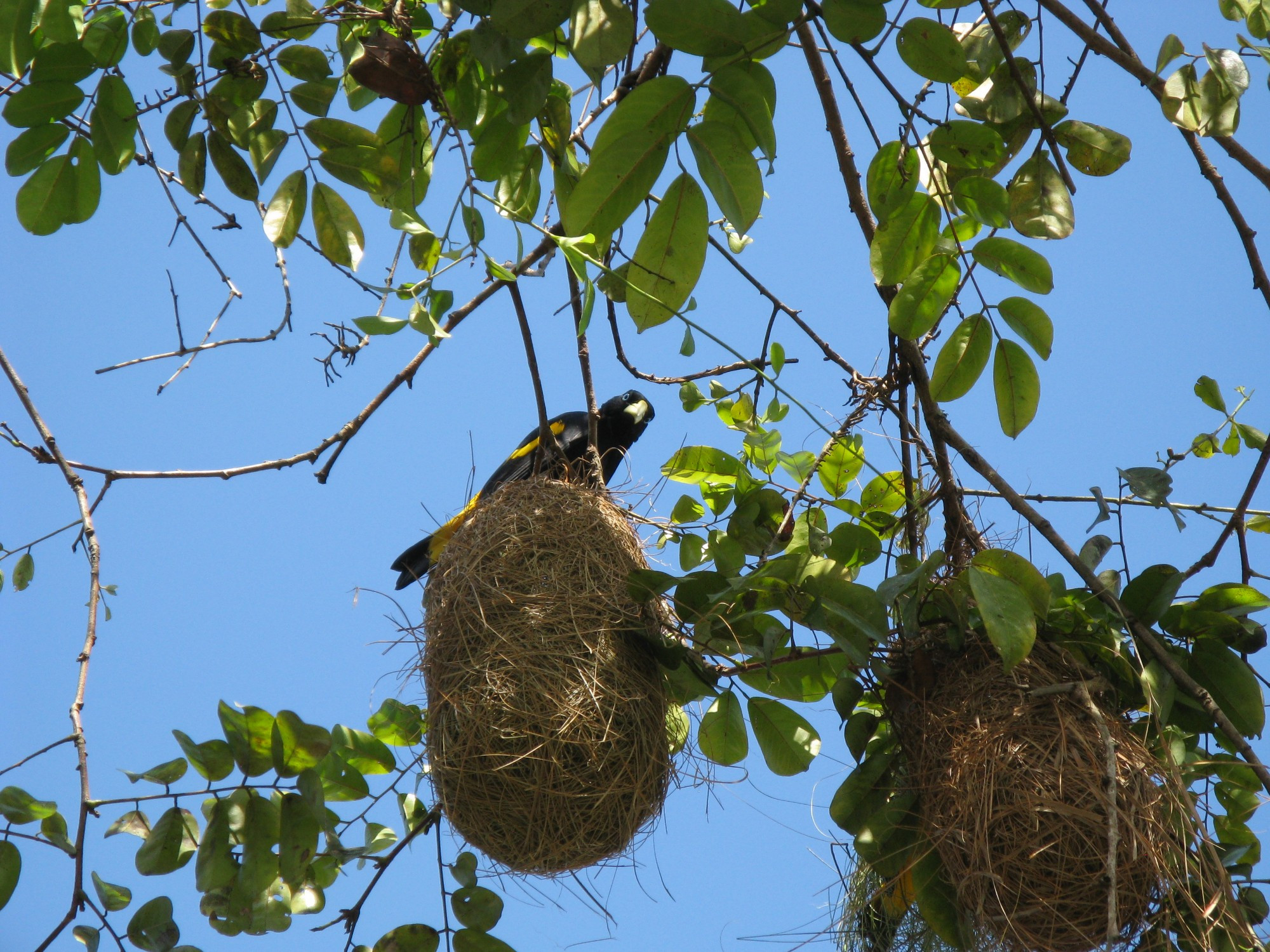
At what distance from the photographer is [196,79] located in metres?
1.55

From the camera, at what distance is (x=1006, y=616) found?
125cm

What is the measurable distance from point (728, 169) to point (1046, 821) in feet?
2.83

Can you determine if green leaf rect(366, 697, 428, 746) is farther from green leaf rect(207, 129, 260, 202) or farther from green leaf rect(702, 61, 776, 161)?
green leaf rect(702, 61, 776, 161)

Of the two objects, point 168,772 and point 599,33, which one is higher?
point 599,33

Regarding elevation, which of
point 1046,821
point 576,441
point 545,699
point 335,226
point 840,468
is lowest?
point 1046,821

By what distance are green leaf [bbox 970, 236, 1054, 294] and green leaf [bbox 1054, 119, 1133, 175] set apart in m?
0.22

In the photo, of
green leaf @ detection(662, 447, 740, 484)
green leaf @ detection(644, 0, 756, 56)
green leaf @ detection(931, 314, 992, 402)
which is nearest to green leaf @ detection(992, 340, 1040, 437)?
green leaf @ detection(931, 314, 992, 402)

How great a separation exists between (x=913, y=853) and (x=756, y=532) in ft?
1.67

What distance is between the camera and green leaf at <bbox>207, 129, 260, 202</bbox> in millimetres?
1578

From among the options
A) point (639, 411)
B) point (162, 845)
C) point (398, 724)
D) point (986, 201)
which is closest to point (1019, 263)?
point (986, 201)

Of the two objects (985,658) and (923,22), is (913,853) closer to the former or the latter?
(985,658)

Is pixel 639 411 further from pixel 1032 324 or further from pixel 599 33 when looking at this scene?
pixel 599 33

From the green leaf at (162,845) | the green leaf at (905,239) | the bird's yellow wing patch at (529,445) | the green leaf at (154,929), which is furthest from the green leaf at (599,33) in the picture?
the bird's yellow wing patch at (529,445)

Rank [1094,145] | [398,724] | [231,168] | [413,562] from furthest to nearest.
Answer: [413,562] < [398,724] < [231,168] < [1094,145]
